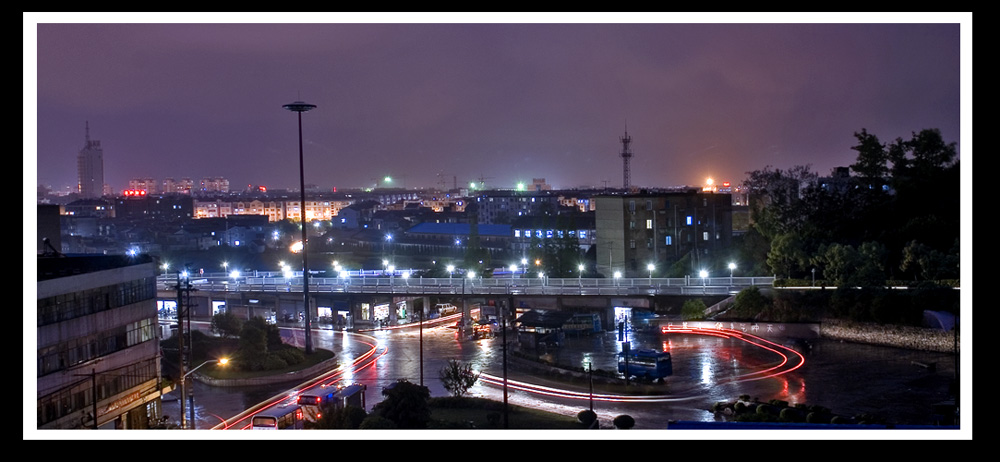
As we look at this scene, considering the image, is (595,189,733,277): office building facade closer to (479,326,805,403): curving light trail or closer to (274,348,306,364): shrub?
(479,326,805,403): curving light trail

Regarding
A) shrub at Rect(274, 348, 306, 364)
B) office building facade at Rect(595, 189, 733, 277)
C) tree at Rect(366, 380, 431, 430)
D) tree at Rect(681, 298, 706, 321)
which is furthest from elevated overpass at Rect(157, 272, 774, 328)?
tree at Rect(366, 380, 431, 430)

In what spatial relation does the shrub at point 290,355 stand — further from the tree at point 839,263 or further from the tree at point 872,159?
the tree at point 872,159

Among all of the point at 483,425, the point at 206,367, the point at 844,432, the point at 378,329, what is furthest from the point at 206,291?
the point at 844,432

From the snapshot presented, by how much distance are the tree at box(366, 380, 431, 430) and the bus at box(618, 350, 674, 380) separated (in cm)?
295

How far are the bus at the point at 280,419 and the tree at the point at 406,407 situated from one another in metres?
1.13

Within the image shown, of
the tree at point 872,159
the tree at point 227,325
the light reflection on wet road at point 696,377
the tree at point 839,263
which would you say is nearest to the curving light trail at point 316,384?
the light reflection on wet road at point 696,377

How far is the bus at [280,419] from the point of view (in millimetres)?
6934

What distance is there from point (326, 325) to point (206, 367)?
425cm

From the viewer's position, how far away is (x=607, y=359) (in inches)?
401

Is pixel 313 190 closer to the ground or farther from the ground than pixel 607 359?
farther from the ground

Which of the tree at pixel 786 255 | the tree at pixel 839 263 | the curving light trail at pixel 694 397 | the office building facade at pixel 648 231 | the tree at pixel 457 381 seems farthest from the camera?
the office building facade at pixel 648 231

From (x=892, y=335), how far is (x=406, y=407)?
689cm

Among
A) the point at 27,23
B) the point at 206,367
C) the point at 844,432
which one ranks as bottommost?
the point at 206,367

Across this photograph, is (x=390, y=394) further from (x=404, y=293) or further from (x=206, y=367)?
(x=404, y=293)
